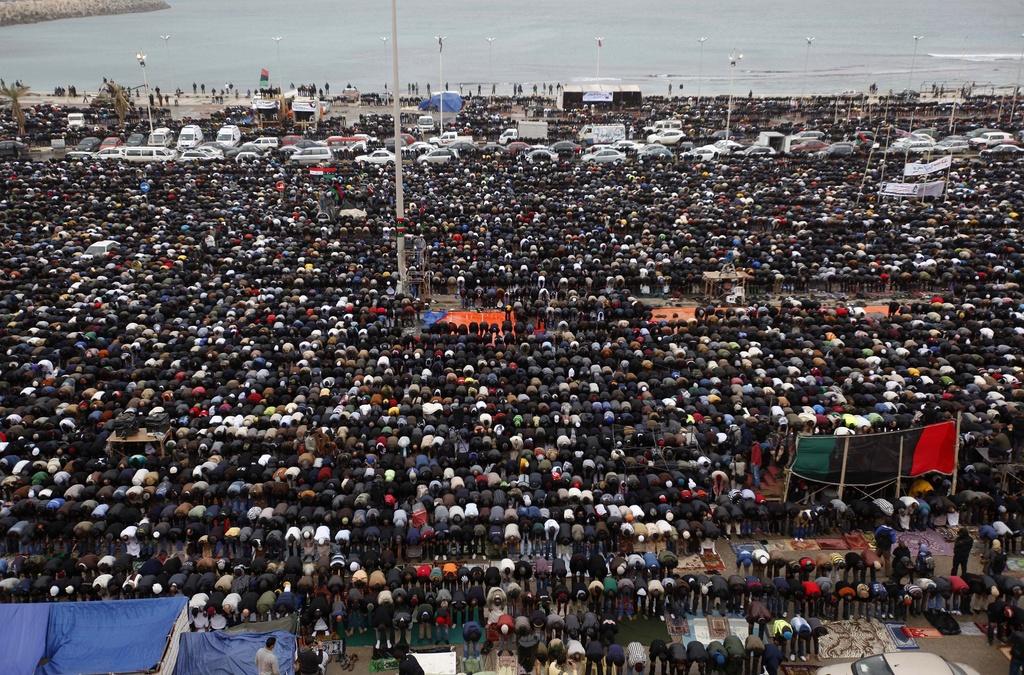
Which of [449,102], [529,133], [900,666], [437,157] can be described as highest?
[449,102]

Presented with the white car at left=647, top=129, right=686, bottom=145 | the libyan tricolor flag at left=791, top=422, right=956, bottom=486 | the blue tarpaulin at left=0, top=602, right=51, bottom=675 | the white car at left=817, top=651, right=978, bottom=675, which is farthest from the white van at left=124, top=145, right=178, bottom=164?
the white car at left=817, top=651, right=978, bottom=675

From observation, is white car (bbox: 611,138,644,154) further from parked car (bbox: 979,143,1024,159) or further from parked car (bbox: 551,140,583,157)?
parked car (bbox: 979,143,1024,159)

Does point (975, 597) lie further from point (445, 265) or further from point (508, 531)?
point (445, 265)

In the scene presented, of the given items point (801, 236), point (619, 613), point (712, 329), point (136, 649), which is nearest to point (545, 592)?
point (619, 613)

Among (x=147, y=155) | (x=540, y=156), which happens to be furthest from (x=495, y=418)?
(x=147, y=155)

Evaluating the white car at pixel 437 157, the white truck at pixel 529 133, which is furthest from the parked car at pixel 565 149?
the white car at pixel 437 157

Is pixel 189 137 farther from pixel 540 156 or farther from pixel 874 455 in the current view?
pixel 874 455
